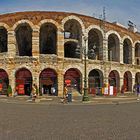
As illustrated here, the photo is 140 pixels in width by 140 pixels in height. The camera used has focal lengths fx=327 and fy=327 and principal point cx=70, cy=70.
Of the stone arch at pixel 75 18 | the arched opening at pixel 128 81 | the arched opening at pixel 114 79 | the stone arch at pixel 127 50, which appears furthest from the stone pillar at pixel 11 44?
the arched opening at pixel 128 81

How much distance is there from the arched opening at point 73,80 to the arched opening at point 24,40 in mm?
6373

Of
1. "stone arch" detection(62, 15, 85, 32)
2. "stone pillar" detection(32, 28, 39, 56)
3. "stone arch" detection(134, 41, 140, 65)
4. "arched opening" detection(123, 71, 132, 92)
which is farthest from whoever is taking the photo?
"stone arch" detection(134, 41, 140, 65)

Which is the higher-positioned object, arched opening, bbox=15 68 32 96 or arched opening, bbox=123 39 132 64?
arched opening, bbox=123 39 132 64

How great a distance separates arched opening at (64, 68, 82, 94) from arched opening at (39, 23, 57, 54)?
15.2ft

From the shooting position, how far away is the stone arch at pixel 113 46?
4697 cm

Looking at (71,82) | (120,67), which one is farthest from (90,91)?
(120,67)

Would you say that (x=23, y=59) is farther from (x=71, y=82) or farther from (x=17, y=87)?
(x=71, y=82)

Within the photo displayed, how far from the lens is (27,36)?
148ft

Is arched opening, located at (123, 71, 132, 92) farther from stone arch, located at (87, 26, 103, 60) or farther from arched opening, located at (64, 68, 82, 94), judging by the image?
arched opening, located at (64, 68, 82, 94)

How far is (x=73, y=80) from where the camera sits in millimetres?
43000

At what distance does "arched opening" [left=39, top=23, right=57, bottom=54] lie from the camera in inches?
1757

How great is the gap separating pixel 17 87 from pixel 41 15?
31.1 feet

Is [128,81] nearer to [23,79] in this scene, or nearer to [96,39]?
[96,39]

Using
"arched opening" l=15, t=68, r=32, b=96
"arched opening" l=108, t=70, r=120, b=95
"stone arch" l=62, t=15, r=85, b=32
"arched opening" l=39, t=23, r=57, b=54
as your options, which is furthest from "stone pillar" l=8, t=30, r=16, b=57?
"arched opening" l=108, t=70, r=120, b=95
